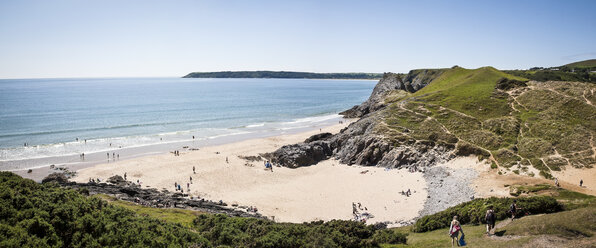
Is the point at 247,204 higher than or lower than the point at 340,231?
lower

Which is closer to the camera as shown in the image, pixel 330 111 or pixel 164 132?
pixel 164 132

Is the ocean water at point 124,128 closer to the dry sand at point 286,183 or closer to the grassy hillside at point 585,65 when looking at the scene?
the dry sand at point 286,183

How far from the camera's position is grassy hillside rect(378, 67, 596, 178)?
3894cm

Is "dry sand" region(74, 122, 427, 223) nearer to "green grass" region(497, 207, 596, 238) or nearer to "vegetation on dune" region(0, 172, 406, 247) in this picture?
"vegetation on dune" region(0, 172, 406, 247)

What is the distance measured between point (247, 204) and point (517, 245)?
28081mm

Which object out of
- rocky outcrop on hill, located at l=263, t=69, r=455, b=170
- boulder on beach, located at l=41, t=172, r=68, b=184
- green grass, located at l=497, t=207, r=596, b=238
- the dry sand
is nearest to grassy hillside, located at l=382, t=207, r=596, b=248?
green grass, located at l=497, t=207, r=596, b=238

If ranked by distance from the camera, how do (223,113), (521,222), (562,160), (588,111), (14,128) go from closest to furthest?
(521,222) → (562,160) → (588,111) → (14,128) → (223,113)

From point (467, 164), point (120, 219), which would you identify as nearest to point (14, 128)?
point (120, 219)

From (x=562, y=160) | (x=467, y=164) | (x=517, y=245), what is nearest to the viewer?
(x=517, y=245)

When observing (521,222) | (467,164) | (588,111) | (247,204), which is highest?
(588,111)

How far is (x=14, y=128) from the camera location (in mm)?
78062

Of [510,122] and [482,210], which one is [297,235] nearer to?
[482,210]

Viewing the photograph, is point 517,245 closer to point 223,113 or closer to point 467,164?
point 467,164

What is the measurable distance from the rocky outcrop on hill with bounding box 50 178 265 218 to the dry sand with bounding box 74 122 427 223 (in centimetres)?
188
